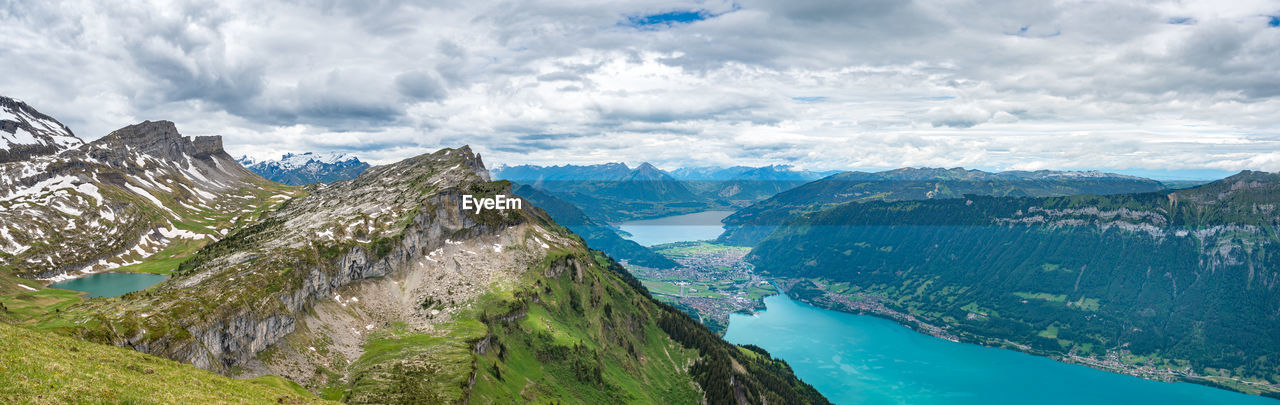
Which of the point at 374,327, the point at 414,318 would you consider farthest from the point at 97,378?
the point at 414,318

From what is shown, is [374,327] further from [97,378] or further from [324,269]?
[97,378]

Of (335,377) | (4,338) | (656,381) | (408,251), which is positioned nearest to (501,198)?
(408,251)

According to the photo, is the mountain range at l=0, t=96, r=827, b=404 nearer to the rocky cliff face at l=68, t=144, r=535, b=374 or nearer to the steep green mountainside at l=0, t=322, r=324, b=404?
the steep green mountainside at l=0, t=322, r=324, b=404

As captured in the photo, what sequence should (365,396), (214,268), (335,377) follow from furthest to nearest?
1. (214,268)
2. (335,377)
3. (365,396)

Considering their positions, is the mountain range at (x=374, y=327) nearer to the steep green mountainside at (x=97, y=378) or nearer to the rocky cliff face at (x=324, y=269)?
the steep green mountainside at (x=97, y=378)

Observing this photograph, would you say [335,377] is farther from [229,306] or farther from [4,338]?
[4,338]

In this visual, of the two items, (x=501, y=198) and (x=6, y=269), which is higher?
(x=501, y=198)
